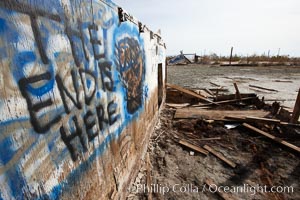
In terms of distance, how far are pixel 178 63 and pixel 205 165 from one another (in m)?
33.7

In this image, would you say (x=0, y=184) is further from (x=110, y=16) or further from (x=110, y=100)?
(x=110, y=16)

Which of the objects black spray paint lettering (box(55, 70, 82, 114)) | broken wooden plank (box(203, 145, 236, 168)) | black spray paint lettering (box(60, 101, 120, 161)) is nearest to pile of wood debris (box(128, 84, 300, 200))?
broken wooden plank (box(203, 145, 236, 168))

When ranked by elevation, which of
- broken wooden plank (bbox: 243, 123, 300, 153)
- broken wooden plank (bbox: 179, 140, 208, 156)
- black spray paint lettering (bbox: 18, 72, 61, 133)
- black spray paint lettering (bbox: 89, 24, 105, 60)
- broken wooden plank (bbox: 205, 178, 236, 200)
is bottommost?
broken wooden plank (bbox: 205, 178, 236, 200)

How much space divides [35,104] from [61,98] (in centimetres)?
24

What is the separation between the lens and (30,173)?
44.9 inches

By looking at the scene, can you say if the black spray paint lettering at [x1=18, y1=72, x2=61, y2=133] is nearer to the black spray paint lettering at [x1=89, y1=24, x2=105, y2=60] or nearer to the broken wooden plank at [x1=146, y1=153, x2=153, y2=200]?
the black spray paint lettering at [x1=89, y1=24, x2=105, y2=60]

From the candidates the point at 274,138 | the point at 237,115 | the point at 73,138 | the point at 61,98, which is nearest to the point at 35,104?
the point at 61,98

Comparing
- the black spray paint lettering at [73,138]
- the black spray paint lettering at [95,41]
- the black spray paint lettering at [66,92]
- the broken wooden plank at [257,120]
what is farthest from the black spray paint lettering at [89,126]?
the broken wooden plank at [257,120]

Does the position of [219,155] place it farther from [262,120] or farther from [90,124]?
[90,124]

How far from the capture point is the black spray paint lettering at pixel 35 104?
1070 mm

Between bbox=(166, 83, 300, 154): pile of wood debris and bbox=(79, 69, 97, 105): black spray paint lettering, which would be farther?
bbox=(166, 83, 300, 154): pile of wood debris

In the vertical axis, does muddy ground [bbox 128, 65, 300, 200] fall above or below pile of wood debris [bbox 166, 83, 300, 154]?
below

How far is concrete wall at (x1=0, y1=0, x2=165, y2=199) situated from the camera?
1.00 metres

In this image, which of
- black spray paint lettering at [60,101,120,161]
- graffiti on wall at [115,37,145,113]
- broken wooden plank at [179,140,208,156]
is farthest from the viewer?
broken wooden plank at [179,140,208,156]
